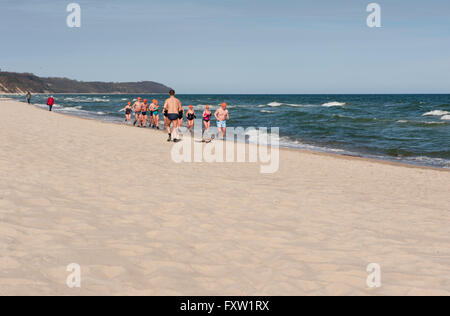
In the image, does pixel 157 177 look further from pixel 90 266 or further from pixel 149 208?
pixel 90 266

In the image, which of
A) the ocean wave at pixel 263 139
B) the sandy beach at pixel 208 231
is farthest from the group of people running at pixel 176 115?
the sandy beach at pixel 208 231

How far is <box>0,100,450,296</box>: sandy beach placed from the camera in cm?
318

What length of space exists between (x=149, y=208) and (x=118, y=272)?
6.70 feet

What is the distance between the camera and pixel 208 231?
4.50m

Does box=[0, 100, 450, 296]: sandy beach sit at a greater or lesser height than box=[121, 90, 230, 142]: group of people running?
lesser

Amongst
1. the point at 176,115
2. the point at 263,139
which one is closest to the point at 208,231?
the point at 176,115

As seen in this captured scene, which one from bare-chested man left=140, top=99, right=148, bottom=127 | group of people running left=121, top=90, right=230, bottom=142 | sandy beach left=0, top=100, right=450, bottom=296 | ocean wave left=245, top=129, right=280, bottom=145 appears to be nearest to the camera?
sandy beach left=0, top=100, right=450, bottom=296

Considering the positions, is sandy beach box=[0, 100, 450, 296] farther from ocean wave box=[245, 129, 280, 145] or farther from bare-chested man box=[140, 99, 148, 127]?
bare-chested man box=[140, 99, 148, 127]

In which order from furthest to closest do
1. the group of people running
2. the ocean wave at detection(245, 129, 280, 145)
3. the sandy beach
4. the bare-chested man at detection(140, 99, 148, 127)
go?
the bare-chested man at detection(140, 99, 148, 127)
the ocean wave at detection(245, 129, 280, 145)
the group of people running
the sandy beach

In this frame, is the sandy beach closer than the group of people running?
Yes

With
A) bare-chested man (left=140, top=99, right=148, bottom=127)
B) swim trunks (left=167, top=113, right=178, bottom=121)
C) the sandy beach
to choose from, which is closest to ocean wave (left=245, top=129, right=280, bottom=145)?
swim trunks (left=167, top=113, right=178, bottom=121)

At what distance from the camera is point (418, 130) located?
2341 cm

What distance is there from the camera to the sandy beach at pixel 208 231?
3.18 m
